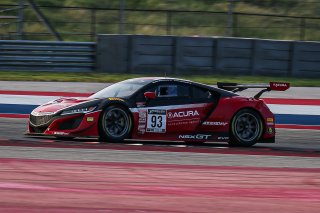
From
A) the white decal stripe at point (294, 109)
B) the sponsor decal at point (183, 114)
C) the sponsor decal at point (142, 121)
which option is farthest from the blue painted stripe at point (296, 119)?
the sponsor decal at point (142, 121)

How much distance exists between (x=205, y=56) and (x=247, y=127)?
9361 millimetres

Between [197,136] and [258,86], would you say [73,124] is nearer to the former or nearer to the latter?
[197,136]

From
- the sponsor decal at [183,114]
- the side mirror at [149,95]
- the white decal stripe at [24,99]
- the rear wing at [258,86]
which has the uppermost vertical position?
the rear wing at [258,86]

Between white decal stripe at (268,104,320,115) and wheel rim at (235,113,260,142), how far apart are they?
3.25 meters

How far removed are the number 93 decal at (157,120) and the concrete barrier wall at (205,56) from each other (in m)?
9.51

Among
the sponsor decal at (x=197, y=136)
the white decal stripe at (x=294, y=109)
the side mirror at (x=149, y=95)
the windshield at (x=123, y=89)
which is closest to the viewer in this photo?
the side mirror at (x=149, y=95)

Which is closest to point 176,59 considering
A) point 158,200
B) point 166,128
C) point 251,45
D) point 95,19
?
point 251,45

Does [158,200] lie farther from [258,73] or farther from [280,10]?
[280,10]

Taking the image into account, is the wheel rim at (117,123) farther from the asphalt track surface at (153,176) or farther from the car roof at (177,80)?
the car roof at (177,80)

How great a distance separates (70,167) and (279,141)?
19.2 ft

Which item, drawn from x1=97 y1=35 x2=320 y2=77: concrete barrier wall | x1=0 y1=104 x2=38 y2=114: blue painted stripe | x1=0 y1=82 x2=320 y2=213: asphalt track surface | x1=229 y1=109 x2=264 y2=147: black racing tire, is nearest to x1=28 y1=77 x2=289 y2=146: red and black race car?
x1=229 y1=109 x2=264 y2=147: black racing tire

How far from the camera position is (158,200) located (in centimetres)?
736

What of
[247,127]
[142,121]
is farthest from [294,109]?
[142,121]

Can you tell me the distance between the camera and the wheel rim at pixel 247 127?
13.2m
